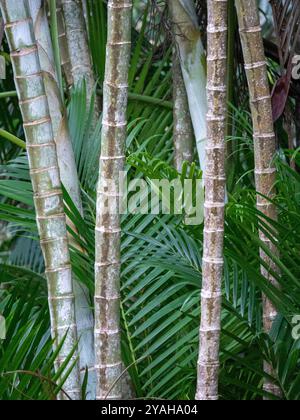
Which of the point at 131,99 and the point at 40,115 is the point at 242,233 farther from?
the point at 131,99

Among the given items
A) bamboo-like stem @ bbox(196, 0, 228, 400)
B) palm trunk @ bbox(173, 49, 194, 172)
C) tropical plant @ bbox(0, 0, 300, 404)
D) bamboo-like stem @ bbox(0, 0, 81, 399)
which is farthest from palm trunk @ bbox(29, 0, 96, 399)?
palm trunk @ bbox(173, 49, 194, 172)

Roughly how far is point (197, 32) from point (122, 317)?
74 cm

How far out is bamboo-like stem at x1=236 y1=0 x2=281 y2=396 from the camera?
1.39m

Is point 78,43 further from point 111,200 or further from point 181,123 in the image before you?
point 111,200

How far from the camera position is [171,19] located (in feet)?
5.98

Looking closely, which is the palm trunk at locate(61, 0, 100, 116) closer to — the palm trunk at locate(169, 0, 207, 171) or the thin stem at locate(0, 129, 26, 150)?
the palm trunk at locate(169, 0, 207, 171)

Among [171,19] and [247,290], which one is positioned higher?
[171,19]

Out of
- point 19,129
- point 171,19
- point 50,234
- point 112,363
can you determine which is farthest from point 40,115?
point 19,129

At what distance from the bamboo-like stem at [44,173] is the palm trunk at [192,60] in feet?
2.15

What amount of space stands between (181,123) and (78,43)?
370 millimetres

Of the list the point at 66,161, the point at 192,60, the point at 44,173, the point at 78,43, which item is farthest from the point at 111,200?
the point at 78,43

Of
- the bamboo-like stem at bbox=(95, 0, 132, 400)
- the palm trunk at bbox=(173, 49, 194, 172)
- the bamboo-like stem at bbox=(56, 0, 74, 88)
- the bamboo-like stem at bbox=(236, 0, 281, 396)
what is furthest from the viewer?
the bamboo-like stem at bbox=(56, 0, 74, 88)

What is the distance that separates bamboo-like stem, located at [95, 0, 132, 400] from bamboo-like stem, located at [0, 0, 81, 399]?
64mm

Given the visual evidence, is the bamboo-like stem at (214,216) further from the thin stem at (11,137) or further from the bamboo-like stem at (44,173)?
the thin stem at (11,137)
